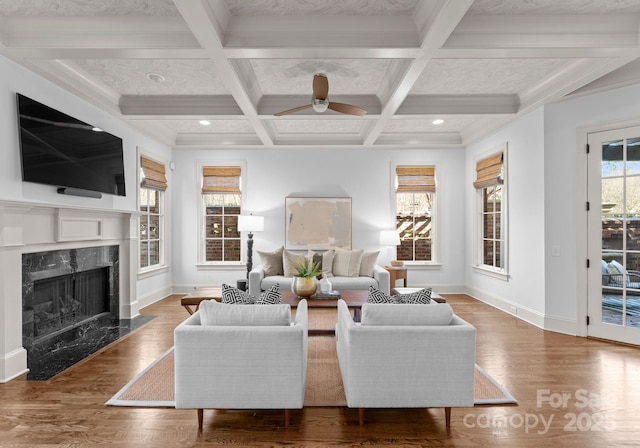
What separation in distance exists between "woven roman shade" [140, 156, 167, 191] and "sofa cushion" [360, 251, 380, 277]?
3.48m

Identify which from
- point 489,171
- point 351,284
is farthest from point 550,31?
point 351,284

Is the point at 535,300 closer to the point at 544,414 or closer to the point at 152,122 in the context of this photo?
the point at 544,414

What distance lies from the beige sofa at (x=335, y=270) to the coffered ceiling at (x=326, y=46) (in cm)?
226

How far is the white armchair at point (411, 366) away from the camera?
2.18 metres

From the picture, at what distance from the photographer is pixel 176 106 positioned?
15.2 feet

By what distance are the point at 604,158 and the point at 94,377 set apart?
540 cm

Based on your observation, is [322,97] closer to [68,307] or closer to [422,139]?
[422,139]

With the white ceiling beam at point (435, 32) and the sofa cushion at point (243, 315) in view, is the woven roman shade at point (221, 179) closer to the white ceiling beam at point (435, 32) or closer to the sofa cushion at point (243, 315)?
the white ceiling beam at point (435, 32)

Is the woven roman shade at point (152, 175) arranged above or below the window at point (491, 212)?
above

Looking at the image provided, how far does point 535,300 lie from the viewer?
451 centimetres

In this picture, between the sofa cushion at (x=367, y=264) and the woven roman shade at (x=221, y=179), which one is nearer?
the sofa cushion at (x=367, y=264)

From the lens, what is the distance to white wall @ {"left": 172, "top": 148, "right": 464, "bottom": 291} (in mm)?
6531

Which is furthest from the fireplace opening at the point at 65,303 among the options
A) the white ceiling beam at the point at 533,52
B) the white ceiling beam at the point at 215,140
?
the white ceiling beam at the point at 533,52

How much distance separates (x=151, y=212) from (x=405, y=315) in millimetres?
4977
